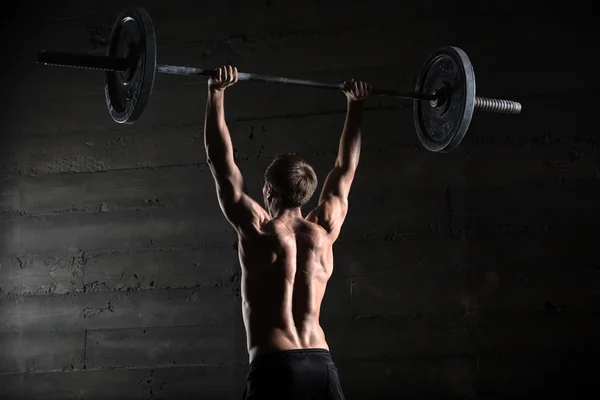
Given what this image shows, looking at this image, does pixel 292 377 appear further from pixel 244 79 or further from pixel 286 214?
pixel 244 79

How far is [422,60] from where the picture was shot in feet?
12.5

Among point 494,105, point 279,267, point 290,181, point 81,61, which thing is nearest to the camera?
point 81,61

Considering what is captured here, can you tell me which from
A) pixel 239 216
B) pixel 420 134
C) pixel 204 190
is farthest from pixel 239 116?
pixel 239 216

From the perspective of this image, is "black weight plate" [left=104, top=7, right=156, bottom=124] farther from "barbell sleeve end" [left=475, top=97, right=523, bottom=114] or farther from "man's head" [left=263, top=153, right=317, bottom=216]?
"barbell sleeve end" [left=475, top=97, right=523, bottom=114]

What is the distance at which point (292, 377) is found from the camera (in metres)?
2.35

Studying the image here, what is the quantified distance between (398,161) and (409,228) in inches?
14.2

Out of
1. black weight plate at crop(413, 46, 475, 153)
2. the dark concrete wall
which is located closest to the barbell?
black weight plate at crop(413, 46, 475, 153)

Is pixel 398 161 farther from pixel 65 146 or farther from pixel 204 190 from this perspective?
pixel 65 146

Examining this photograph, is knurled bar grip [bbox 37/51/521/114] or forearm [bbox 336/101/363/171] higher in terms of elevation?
knurled bar grip [bbox 37/51/521/114]

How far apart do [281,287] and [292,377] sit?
1.03 feet

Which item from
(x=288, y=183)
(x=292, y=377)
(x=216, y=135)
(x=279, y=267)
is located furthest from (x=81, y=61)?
(x=292, y=377)

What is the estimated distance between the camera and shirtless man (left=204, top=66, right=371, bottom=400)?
2381 millimetres

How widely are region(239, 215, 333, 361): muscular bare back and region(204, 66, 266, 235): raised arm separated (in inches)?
2.6

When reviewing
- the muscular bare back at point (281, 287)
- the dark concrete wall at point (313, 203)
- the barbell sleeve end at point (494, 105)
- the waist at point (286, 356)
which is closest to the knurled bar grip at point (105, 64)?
the barbell sleeve end at point (494, 105)
